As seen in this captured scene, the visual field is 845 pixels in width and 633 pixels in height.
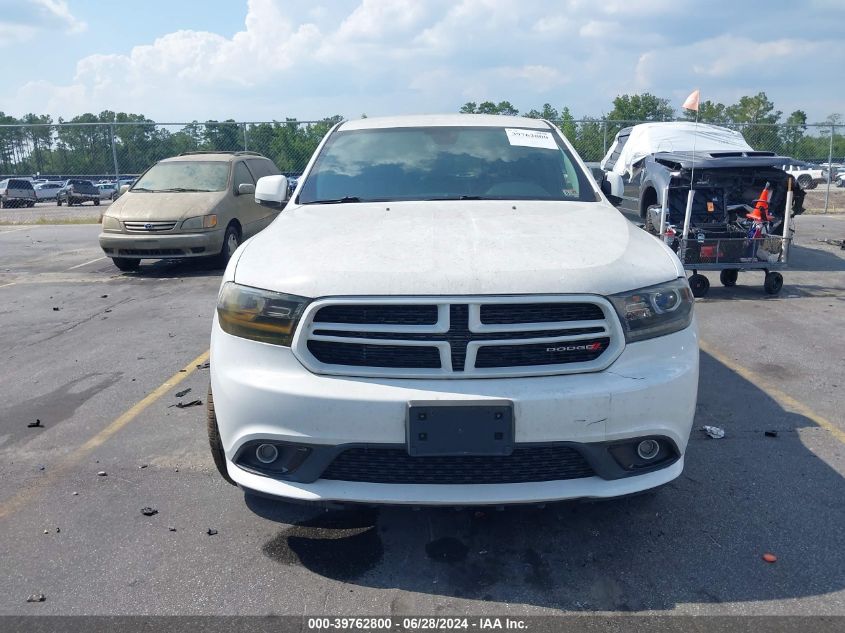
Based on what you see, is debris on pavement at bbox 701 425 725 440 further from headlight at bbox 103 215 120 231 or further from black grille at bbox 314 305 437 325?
headlight at bbox 103 215 120 231

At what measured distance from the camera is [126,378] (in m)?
5.48

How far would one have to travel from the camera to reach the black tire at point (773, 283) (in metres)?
8.16

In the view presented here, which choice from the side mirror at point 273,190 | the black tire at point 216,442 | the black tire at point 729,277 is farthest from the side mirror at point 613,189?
the black tire at point 729,277

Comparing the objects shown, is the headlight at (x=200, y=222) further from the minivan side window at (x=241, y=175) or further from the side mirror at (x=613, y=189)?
the side mirror at (x=613, y=189)

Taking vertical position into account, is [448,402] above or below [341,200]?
below

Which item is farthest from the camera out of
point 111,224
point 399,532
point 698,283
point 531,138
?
point 111,224

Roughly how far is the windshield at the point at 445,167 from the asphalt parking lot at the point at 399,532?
1.73m

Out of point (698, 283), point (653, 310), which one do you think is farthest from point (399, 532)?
point (698, 283)

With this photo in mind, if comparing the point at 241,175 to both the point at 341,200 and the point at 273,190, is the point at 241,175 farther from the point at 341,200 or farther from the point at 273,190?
the point at 341,200

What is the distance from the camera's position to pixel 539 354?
2711 mm

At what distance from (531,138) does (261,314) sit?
8.42 feet

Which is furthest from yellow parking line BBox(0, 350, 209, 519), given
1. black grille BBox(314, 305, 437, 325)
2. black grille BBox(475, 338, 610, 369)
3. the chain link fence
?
the chain link fence

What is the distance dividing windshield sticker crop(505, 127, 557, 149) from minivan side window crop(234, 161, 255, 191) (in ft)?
24.6

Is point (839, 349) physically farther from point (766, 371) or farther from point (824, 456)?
point (824, 456)
